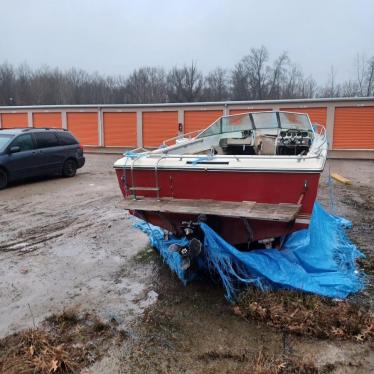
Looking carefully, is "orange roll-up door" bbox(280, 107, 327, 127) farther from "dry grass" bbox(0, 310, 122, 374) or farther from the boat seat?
"dry grass" bbox(0, 310, 122, 374)

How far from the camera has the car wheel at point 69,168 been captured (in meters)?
13.0

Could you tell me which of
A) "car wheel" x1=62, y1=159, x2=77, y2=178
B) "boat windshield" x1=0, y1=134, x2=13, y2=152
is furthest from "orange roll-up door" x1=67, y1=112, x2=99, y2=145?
"boat windshield" x1=0, y1=134, x2=13, y2=152

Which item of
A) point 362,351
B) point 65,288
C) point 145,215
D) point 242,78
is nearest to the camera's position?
point 362,351

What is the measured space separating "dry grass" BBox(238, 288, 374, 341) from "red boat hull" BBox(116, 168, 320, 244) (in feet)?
2.30

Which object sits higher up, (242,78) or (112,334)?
(242,78)

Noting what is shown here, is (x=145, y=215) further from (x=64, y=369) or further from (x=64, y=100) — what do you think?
(x=64, y=100)

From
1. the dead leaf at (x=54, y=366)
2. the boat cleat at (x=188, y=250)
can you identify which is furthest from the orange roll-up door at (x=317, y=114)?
the dead leaf at (x=54, y=366)

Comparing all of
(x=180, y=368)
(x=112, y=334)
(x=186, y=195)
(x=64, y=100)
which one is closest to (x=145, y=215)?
(x=186, y=195)

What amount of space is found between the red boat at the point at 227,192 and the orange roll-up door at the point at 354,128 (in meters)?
16.7

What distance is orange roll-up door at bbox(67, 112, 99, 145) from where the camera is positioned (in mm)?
23453

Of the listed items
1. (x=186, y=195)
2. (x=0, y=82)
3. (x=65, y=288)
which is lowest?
(x=65, y=288)

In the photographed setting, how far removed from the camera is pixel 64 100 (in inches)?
2393

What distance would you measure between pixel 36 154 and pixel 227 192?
8.77 meters

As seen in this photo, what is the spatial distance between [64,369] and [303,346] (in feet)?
6.62
